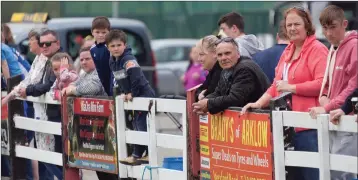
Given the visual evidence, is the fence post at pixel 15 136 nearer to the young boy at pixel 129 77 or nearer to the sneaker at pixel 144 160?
the young boy at pixel 129 77

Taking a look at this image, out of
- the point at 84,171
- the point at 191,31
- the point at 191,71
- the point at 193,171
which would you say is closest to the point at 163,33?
the point at 191,31

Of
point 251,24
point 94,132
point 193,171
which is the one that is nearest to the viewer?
point 193,171

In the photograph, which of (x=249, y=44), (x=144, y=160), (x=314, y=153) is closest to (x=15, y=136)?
(x=144, y=160)

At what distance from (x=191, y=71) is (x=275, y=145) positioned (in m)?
11.1

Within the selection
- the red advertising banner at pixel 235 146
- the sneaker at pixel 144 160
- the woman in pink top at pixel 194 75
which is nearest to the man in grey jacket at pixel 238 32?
the sneaker at pixel 144 160

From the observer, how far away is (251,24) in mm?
38406

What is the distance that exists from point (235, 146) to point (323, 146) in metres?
1.17

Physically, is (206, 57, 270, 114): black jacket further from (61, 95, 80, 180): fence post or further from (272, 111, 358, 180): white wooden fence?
(61, 95, 80, 180): fence post

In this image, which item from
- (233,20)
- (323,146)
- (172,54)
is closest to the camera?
(323,146)

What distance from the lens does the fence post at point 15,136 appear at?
1366cm

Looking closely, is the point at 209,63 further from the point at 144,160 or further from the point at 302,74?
the point at 144,160

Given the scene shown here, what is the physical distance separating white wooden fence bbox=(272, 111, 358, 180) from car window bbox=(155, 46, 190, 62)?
82.1ft

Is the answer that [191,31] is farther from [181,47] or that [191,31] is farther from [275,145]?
[275,145]

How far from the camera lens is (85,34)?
2130 cm
